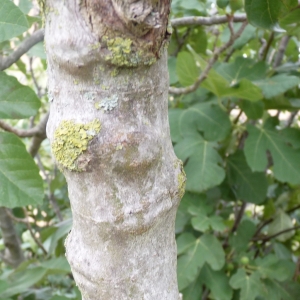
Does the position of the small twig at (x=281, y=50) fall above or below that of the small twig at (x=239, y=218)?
above

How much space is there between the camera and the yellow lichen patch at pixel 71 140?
16.0 inches

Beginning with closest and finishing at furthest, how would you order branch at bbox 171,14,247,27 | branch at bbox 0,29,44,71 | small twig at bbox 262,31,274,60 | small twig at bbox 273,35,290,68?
branch at bbox 0,29,44,71, branch at bbox 171,14,247,27, small twig at bbox 262,31,274,60, small twig at bbox 273,35,290,68

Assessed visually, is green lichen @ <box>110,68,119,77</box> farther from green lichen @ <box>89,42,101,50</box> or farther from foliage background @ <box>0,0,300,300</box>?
foliage background @ <box>0,0,300,300</box>

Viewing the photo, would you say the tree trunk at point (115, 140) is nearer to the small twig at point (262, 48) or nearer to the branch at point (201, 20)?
the branch at point (201, 20)

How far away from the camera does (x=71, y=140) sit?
41 centimetres

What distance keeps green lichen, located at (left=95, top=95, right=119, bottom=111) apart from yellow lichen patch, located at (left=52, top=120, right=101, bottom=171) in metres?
0.02

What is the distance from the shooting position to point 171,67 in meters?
1.31

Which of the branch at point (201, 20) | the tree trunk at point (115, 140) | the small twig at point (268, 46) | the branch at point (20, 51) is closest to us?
the tree trunk at point (115, 140)

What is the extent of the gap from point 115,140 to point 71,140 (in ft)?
0.17

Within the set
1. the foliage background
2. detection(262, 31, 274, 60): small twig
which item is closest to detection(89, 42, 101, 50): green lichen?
the foliage background

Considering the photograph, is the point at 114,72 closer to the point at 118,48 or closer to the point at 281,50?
the point at 118,48

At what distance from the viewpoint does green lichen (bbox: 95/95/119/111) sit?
403 millimetres

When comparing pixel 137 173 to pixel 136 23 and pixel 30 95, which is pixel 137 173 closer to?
pixel 136 23

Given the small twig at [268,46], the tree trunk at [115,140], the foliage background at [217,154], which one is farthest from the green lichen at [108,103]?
the small twig at [268,46]
